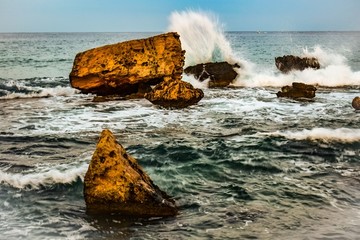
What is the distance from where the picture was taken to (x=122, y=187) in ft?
20.7

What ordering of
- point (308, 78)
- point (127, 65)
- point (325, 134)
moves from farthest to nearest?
point (308, 78)
point (127, 65)
point (325, 134)

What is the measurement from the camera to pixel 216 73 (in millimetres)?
23641

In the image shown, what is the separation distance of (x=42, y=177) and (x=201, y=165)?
10.2 feet

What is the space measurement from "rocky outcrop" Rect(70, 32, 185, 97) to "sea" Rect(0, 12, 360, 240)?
Result: 3.11 ft

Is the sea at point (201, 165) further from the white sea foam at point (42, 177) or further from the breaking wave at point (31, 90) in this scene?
the breaking wave at point (31, 90)

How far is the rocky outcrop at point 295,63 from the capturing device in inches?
1100

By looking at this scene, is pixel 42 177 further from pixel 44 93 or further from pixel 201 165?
pixel 44 93

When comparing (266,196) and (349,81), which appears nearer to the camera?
(266,196)

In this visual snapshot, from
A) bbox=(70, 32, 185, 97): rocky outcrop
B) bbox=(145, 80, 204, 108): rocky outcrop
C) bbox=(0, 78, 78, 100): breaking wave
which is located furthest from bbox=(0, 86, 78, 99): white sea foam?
bbox=(145, 80, 204, 108): rocky outcrop

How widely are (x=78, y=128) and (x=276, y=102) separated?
8.33 m

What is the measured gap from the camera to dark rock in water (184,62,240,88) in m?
23.3

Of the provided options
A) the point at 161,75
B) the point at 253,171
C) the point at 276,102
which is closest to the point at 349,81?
the point at 276,102

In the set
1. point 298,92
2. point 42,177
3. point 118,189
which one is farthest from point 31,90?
point 118,189

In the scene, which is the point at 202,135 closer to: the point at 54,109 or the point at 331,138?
the point at 331,138
